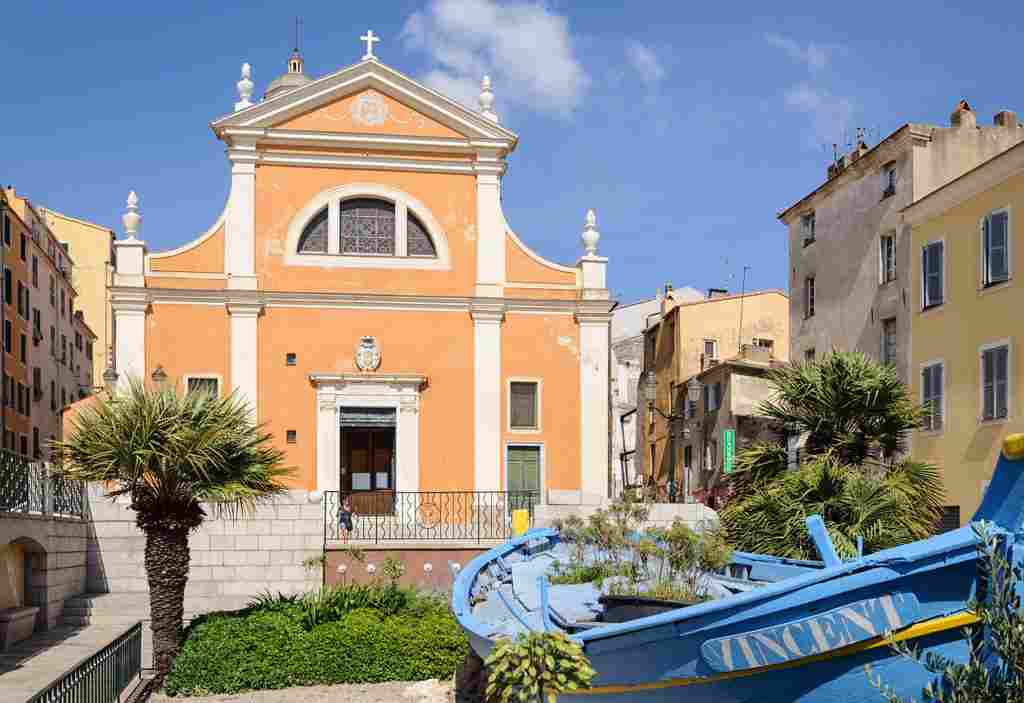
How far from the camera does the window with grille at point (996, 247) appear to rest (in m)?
23.1

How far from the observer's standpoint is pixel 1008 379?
22.8 metres

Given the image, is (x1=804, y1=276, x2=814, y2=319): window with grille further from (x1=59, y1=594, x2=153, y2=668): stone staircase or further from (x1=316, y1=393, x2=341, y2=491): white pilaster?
→ (x1=59, y1=594, x2=153, y2=668): stone staircase

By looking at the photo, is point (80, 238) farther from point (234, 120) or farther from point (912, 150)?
point (912, 150)

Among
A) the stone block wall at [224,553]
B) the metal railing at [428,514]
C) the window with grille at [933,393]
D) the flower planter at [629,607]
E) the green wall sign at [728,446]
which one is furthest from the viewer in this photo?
the green wall sign at [728,446]

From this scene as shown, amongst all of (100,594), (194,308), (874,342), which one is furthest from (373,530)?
(874,342)

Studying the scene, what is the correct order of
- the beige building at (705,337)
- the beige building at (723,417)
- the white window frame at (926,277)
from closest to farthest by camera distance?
the white window frame at (926,277) → the beige building at (723,417) → the beige building at (705,337)

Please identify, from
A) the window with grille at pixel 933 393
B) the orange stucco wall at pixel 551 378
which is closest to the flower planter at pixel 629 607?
the window with grille at pixel 933 393

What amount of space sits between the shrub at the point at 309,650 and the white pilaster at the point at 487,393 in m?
11.4

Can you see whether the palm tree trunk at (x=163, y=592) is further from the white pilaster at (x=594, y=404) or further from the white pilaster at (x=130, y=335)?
the white pilaster at (x=594, y=404)

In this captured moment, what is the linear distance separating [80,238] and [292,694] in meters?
44.8

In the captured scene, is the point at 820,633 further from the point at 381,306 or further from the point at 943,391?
the point at 381,306

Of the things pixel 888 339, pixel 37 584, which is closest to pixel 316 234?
pixel 37 584

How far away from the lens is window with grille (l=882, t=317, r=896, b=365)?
28.1m

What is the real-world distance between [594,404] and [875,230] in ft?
25.1
